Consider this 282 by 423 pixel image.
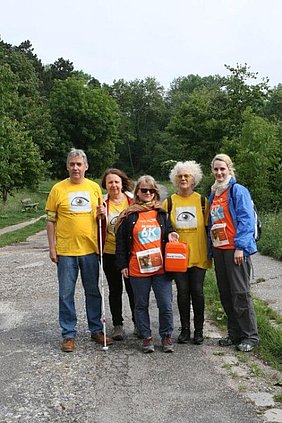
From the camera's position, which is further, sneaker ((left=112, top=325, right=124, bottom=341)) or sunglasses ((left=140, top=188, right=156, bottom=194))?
sneaker ((left=112, top=325, right=124, bottom=341))

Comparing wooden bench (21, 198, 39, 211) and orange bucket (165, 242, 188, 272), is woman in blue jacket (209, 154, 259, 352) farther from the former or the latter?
wooden bench (21, 198, 39, 211)

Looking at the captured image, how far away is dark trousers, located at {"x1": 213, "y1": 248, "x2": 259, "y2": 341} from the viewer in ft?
18.9

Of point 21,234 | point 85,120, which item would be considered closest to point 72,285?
point 21,234

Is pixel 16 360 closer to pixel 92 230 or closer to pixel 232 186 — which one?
pixel 92 230

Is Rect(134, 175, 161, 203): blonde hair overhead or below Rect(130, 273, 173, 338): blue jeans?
overhead

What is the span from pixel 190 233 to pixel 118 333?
4.53ft

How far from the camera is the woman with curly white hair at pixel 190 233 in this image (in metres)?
5.90

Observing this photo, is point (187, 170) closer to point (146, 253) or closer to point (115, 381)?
point (146, 253)

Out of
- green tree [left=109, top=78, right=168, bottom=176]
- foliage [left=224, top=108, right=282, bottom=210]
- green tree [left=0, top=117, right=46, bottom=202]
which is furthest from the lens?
green tree [left=109, top=78, right=168, bottom=176]

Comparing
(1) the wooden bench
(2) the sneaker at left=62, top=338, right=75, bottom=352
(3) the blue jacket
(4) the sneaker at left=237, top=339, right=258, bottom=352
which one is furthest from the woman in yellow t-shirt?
(1) the wooden bench

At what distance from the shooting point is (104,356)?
5.61 meters

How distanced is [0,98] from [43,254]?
32.0 feet

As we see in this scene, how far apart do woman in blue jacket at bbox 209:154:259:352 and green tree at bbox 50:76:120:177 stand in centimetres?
4690

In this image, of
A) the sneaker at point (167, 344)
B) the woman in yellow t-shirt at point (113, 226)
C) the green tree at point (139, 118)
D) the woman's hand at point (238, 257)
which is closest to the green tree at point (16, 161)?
the woman in yellow t-shirt at point (113, 226)
